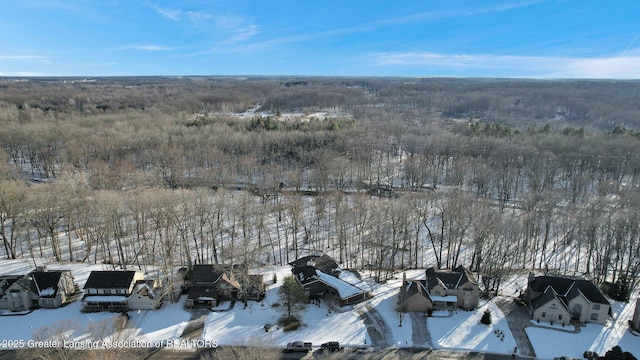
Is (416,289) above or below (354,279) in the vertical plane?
above

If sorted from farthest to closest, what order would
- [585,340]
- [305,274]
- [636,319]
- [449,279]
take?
1. [305,274]
2. [449,279]
3. [636,319]
4. [585,340]


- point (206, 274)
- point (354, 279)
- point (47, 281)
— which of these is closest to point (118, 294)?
point (47, 281)

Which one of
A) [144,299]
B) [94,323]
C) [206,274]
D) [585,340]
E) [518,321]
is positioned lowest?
[585,340]

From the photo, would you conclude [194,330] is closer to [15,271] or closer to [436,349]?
[436,349]

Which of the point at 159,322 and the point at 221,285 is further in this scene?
the point at 221,285

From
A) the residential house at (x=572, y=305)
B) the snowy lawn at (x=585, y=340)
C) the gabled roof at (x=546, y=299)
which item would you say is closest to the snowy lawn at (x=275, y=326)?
the snowy lawn at (x=585, y=340)

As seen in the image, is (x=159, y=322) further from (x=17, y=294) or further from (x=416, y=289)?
(x=416, y=289)
